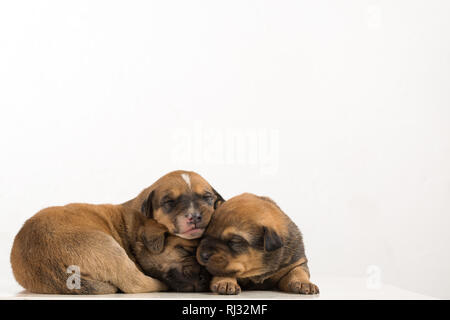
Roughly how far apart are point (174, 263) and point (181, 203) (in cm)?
38

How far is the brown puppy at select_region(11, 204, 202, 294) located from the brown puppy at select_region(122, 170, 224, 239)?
11cm

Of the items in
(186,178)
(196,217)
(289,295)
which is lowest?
(289,295)

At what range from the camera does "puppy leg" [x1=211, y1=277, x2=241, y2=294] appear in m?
3.38

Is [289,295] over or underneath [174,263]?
underneath

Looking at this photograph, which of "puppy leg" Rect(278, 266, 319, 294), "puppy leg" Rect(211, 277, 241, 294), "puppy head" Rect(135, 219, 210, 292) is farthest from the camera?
"puppy head" Rect(135, 219, 210, 292)

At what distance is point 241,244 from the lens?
3.45 metres

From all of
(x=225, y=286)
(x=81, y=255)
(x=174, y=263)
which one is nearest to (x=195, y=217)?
(x=174, y=263)

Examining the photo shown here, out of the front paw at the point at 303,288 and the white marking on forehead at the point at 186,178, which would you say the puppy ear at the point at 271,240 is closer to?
the front paw at the point at 303,288

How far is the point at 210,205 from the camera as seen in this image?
3652 millimetres

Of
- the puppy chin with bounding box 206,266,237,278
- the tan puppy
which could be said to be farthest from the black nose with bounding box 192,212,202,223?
the puppy chin with bounding box 206,266,237,278

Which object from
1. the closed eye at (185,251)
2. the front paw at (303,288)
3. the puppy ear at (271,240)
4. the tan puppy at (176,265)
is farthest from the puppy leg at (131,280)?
the front paw at (303,288)

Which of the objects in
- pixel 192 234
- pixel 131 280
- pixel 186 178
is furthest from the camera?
pixel 186 178

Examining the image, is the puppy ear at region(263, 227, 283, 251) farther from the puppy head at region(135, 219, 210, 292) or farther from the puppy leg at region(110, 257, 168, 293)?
the puppy leg at region(110, 257, 168, 293)

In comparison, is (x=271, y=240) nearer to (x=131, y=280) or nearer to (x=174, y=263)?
(x=174, y=263)
